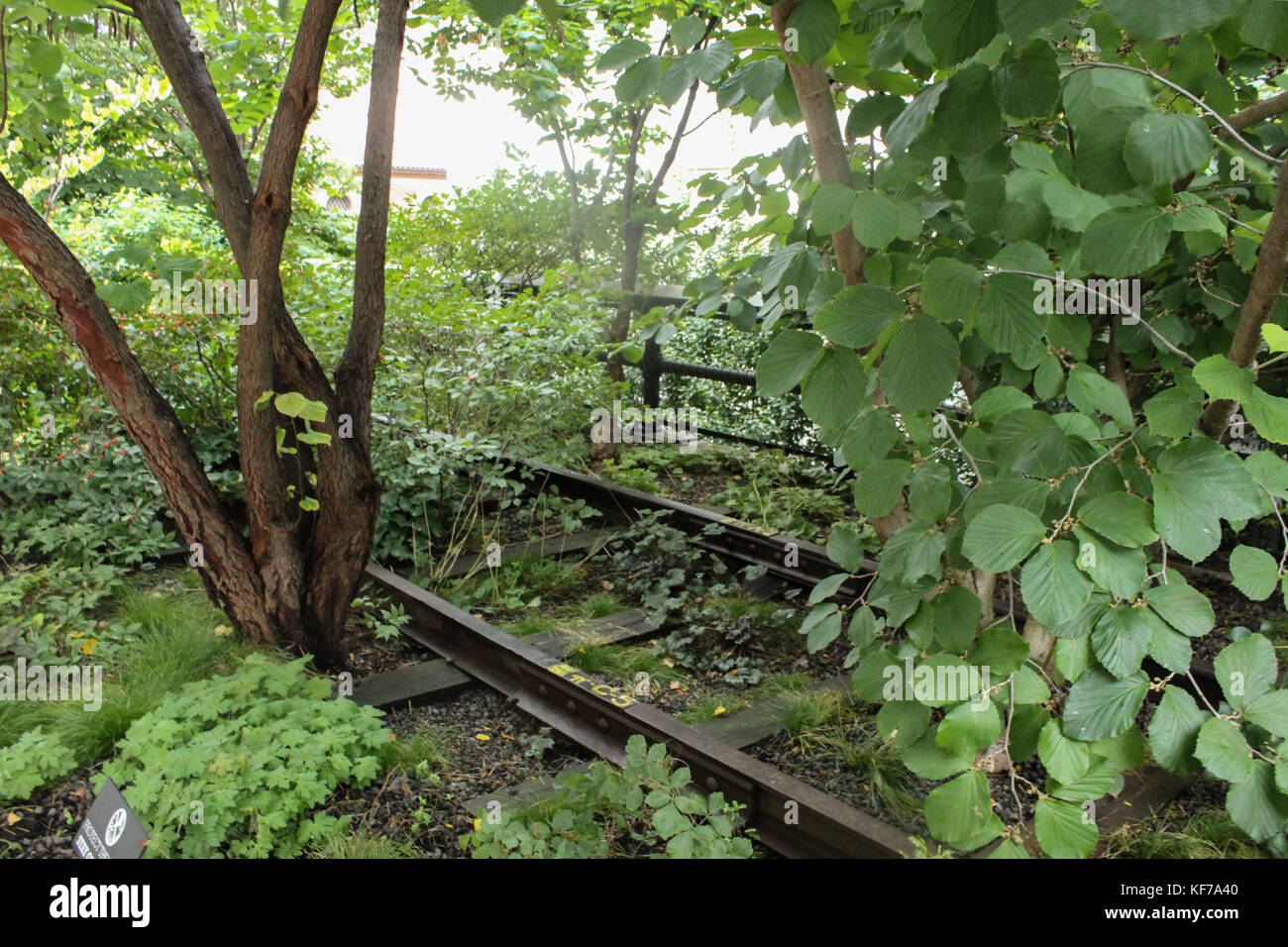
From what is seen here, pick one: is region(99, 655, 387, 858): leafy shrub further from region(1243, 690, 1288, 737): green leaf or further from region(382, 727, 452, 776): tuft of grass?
region(1243, 690, 1288, 737): green leaf

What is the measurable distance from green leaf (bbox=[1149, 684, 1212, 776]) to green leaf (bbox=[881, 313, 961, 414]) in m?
0.70

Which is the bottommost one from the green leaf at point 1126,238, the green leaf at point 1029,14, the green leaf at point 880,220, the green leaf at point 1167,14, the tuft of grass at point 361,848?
the tuft of grass at point 361,848

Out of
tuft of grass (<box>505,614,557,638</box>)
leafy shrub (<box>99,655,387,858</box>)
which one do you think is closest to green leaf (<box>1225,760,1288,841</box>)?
leafy shrub (<box>99,655,387,858</box>)

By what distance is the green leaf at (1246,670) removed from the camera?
5.24 ft

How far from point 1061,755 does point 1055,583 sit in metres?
0.45

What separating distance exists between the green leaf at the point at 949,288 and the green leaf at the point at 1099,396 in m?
0.34

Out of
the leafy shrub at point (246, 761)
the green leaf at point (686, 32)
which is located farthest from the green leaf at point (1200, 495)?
the leafy shrub at point (246, 761)

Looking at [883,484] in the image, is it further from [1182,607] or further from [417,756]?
[417,756]

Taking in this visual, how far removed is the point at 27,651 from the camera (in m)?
3.45

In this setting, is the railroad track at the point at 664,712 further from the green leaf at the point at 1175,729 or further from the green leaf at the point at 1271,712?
the green leaf at the point at 1271,712

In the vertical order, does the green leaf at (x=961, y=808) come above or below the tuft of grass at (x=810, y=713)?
above

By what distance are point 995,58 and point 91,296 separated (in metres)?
2.81

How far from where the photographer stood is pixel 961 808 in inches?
69.3

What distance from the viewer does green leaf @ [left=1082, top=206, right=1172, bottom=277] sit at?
55.5 inches
